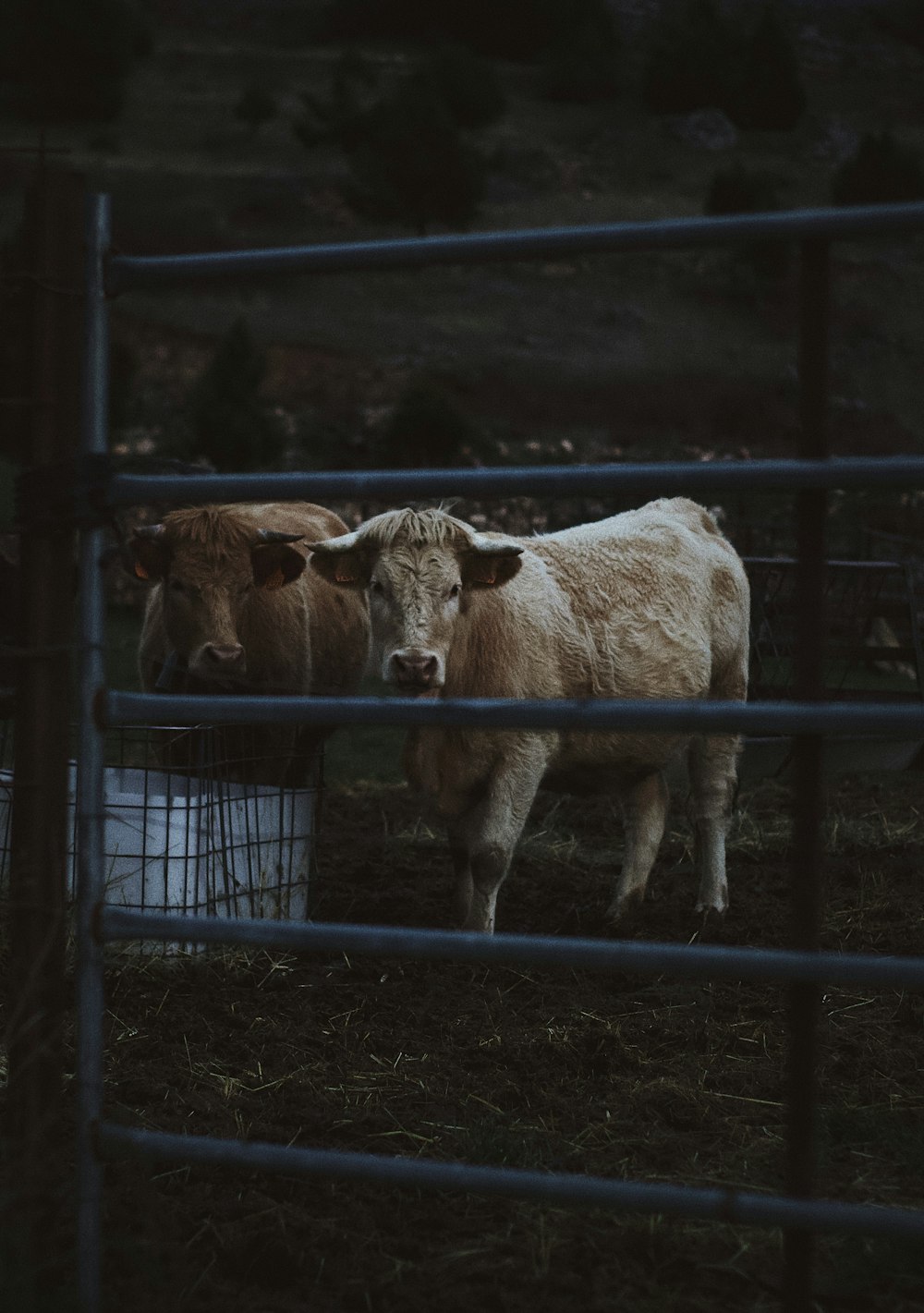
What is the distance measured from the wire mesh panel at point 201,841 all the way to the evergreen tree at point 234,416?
1084 inches

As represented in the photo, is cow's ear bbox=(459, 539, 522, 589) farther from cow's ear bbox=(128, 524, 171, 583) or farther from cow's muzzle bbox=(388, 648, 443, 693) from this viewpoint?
cow's ear bbox=(128, 524, 171, 583)

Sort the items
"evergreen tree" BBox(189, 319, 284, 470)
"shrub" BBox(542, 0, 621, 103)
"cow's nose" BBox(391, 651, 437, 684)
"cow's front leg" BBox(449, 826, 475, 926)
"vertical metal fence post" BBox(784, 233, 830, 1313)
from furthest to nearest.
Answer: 1. "shrub" BBox(542, 0, 621, 103)
2. "evergreen tree" BBox(189, 319, 284, 470)
3. "cow's front leg" BBox(449, 826, 475, 926)
4. "cow's nose" BBox(391, 651, 437, 684)
5. "vertical metal fence post" BBox(784, 233, 830, 1313)

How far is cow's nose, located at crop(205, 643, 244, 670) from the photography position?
19.0ft

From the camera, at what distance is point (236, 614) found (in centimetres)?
604

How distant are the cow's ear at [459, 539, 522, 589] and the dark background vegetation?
133cm

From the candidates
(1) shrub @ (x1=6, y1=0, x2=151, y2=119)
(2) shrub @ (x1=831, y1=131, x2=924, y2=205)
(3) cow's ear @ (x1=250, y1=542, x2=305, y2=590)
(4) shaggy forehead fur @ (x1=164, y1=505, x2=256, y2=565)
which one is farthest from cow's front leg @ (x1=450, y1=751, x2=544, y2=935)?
(1) shrub @ (x1=6, y1=0, x2=151, y2=119)

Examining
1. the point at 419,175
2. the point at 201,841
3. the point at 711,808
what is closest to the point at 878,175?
the point at 419,175

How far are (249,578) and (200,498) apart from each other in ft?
13.0

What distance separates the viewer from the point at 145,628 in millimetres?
6617

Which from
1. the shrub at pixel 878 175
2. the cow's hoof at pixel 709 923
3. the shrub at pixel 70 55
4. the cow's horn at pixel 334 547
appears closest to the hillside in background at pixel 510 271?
the shrub at pixel 70 55

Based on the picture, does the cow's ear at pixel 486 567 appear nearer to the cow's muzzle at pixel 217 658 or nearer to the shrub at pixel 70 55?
the cow's muzzle at pixel 217 658

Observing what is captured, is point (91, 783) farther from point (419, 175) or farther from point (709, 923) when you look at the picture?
point (419, 175)

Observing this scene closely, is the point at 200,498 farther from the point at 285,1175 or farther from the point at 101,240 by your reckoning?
the point at 285,1175

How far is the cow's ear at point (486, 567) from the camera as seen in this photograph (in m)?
5.21
